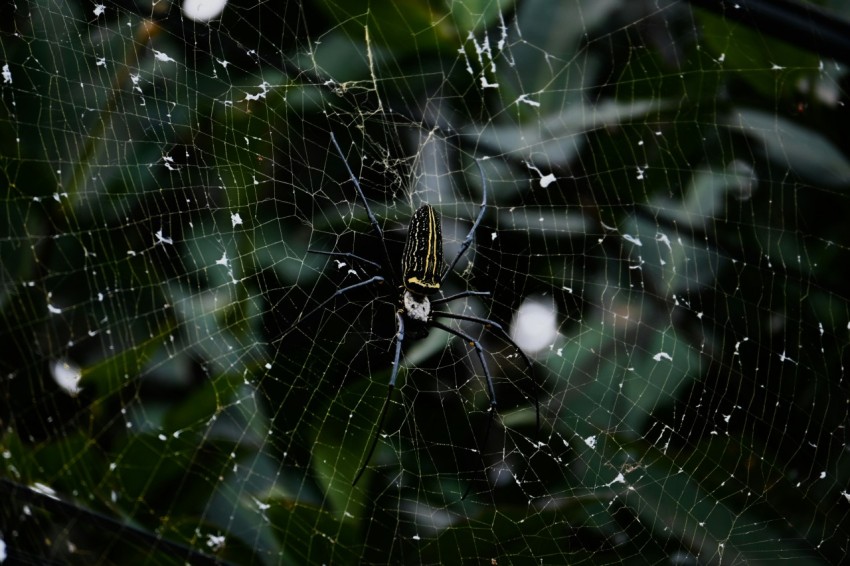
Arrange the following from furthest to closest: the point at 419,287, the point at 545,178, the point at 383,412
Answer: the point at 545,178, the point at 419,287, the point at 383,412

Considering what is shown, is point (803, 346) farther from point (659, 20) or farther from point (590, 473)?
point (659, 20)

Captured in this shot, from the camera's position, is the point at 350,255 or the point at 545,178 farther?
the point at 545,178

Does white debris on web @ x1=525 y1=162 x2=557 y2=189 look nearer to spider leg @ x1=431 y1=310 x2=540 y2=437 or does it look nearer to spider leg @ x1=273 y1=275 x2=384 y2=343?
spider leg @ x1=431 y1=310 x2=540 y2=437

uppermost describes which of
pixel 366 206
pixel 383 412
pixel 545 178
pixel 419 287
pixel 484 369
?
pixel 545 178

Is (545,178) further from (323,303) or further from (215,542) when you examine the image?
(215,542)

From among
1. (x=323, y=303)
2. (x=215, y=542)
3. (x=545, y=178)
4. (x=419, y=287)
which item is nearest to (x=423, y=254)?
(x=419, y=287)

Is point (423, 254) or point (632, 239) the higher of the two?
point (632, 239)
